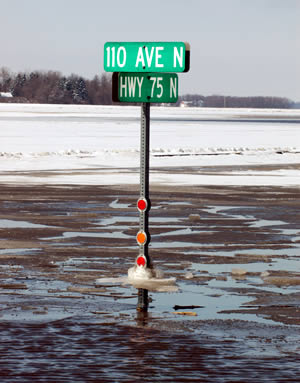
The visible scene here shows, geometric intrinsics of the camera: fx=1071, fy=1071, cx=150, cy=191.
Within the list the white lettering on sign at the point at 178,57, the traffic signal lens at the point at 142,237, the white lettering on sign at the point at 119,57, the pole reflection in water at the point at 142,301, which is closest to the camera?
the pole reflection in water at the point at 142,301

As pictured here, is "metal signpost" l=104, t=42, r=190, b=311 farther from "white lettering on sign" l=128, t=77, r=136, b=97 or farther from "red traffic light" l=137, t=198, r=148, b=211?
"red traffic light" l=137, t=198, r=148, b=211

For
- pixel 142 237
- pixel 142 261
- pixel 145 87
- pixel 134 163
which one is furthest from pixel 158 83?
pixel 134 163

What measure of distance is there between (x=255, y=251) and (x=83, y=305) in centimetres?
495

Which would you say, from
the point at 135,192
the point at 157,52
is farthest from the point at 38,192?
the point at 157,52

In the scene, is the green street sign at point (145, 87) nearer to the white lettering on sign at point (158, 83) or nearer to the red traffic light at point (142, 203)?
the white lettering on sign at point (158, 83)

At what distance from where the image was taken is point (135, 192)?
25.2 m

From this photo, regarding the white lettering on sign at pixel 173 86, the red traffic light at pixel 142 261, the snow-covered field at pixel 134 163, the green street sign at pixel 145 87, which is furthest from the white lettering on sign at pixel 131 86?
the snow-covered field at pixel 134 163

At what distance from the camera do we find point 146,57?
1129cm

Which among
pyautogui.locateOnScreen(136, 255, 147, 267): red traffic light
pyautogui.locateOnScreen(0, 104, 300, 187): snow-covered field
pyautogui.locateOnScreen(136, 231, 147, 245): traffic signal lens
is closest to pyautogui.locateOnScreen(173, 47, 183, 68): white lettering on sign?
pyautogui.locateOnScreen(136, 231, 147, 245): traffic signal lens

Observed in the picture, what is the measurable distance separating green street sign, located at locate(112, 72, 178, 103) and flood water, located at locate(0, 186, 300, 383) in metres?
2.01

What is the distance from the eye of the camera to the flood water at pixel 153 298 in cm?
753

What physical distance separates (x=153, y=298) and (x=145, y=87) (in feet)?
7.53

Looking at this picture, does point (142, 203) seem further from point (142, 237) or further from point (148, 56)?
point (148, 56)

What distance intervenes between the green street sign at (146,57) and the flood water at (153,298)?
7.61 ft
